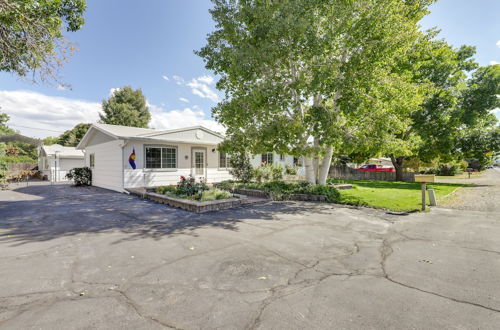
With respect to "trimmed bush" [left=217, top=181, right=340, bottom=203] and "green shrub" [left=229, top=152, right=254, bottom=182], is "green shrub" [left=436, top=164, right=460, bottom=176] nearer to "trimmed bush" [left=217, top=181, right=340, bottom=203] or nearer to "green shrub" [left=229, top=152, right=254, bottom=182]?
"trimmed bush" [left=217, top=181, right=340, bottom=203]

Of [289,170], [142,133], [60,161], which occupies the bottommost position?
[289,170]

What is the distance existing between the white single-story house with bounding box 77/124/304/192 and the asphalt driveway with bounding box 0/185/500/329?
658cm

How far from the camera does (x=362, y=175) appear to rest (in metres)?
23.1

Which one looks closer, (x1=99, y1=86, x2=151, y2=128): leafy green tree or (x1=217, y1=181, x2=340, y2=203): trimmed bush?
(x1=217, y1=181, x2=340, y2=203): trimmed bush

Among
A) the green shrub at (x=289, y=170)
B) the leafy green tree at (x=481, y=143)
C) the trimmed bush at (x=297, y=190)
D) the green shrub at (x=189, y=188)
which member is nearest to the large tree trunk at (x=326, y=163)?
the trimmed bush at (x=297, y=190)

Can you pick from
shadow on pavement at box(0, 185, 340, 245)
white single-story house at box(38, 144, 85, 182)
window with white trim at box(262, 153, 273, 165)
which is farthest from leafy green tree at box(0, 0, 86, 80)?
white single-story house at box(38, 144, 85, 182)

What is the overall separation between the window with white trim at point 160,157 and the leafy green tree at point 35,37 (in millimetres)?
7273

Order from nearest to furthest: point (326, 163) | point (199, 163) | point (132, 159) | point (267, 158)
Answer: point (326, 163) → point (132, 159) → point (199, 163) → point (267, 158)

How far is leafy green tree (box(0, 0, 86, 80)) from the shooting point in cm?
590

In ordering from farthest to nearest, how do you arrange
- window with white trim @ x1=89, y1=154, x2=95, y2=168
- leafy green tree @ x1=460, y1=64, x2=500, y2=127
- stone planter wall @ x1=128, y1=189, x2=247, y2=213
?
window with white trim @ x1=89, y1=154, x2=95, y2=168 < leafy green tree @ x1=460, y1=64, x2=500, y2=127 < stone planter wall @ x1=128, y1=189, x2=247, y2=213

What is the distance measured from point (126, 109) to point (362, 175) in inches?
1391

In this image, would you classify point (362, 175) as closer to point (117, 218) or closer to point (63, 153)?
point (117, 218)

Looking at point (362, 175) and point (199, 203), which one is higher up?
point (362, 175)

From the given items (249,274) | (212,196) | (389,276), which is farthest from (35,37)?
(389,276)
